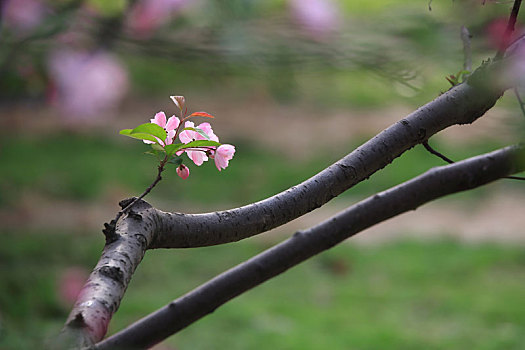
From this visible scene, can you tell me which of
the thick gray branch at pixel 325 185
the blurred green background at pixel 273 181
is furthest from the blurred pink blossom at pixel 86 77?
the thick gray branch at pixel 325 185

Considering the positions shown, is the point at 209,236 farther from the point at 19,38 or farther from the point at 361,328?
the point at 361,328

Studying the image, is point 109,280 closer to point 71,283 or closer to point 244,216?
point 244,216

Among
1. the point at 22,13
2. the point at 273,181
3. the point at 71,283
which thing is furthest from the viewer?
the point at 273,181

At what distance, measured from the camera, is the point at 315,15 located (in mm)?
1333

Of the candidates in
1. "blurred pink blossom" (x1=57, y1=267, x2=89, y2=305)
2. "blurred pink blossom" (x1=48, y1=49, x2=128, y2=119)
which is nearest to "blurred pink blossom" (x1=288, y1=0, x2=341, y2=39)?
"blurred pink blossom" (x1=48, y1=49, x2=128, y2=119)

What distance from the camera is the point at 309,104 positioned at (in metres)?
4.95

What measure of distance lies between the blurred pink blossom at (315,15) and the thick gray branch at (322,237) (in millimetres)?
632

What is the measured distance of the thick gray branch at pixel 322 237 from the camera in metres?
0.59

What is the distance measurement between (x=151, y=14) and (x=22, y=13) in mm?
251

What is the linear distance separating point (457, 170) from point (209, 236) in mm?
278

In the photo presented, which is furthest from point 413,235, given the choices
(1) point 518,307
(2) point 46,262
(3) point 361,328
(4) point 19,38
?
(4) point 19,38

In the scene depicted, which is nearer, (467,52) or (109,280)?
(109,280)

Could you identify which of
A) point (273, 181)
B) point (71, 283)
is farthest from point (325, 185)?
point (273, 181)

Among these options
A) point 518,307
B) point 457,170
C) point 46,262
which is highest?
point 46,262
